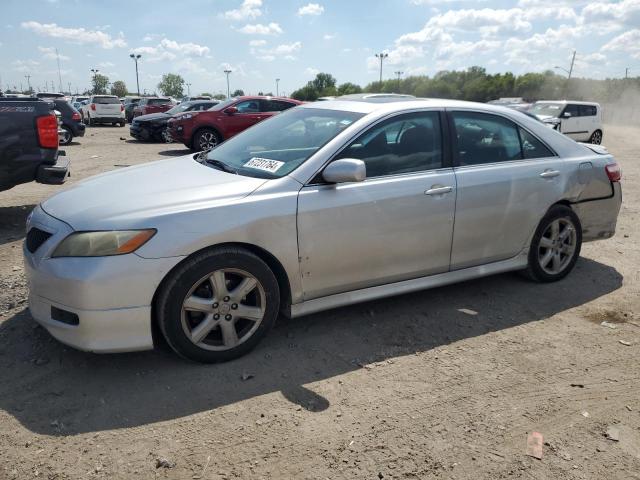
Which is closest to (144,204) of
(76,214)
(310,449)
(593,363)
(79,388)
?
(76,214)

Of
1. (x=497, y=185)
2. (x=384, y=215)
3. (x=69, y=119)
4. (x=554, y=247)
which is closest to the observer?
(x=384, y=215)

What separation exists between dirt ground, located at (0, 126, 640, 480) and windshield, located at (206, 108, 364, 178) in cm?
119

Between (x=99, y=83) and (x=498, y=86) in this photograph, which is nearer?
(x=498, y=86)

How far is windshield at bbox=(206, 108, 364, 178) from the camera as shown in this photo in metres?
3.70

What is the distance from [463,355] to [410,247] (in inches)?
33.2

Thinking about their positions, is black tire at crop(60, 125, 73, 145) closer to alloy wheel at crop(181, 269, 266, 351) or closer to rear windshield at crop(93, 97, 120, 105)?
rear windshield at crop(93, 97, 120, 105)

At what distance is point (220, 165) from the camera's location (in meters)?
4.00

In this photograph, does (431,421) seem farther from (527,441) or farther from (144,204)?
(144,204)

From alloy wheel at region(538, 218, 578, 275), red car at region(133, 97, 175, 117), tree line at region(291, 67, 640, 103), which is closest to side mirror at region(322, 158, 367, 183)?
alloy wheel at region(538, 218, 578, 275)

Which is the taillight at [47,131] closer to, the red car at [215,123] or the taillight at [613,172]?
the taillight at [613,172]

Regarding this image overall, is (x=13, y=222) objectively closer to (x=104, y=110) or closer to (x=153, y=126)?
(x=153, y=126)

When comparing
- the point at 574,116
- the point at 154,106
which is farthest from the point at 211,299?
the point at 154,106

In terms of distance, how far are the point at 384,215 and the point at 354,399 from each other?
130cm

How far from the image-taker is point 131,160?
13.5 meters
